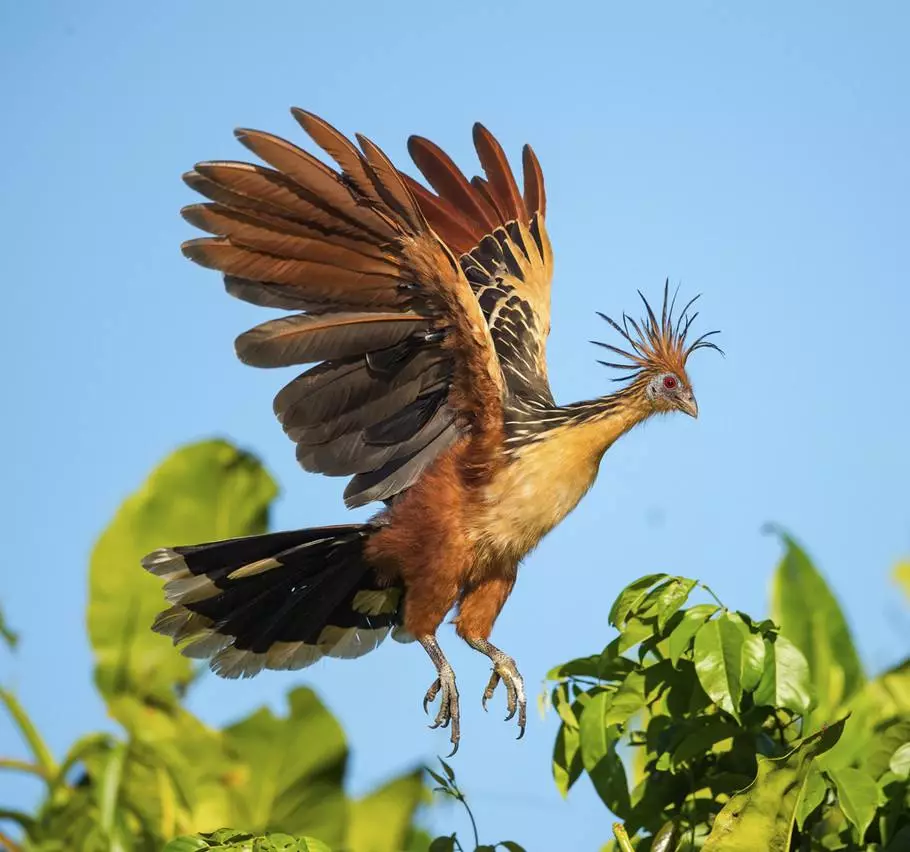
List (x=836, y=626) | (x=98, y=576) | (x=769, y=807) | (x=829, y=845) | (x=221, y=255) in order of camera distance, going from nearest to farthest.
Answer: (x=769, y=807) → (x=829, y=845) → (x=221, y=255) → (x=836, y=626) → (x=98, y=576)

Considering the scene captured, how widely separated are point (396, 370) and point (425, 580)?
2.17 feet

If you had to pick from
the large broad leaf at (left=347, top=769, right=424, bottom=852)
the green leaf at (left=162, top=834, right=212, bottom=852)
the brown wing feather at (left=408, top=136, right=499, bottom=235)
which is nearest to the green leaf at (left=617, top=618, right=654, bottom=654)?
the green leaf at (left=162, top=834, right=212, bottom=852)

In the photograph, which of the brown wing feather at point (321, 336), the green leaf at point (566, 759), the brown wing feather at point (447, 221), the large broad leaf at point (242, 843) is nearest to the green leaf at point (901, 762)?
the green leaf at point (566, 759)

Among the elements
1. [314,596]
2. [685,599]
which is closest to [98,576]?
[314,596]

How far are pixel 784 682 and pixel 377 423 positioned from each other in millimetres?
1730

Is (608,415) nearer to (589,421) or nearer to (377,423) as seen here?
(589,421)

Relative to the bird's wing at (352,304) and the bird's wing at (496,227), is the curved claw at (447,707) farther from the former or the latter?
the bird's wing at (496,227)

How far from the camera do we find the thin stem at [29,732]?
5090 mm

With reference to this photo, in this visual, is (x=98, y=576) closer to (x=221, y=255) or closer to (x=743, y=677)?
(x=221, y=255)

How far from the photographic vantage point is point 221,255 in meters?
3.69

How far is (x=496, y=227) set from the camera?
5.13 m

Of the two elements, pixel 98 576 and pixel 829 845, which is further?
pixel 98 576

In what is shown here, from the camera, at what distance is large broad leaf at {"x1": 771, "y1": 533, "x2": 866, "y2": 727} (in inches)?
183

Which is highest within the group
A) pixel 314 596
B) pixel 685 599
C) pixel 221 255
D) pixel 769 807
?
pixel 221 255
